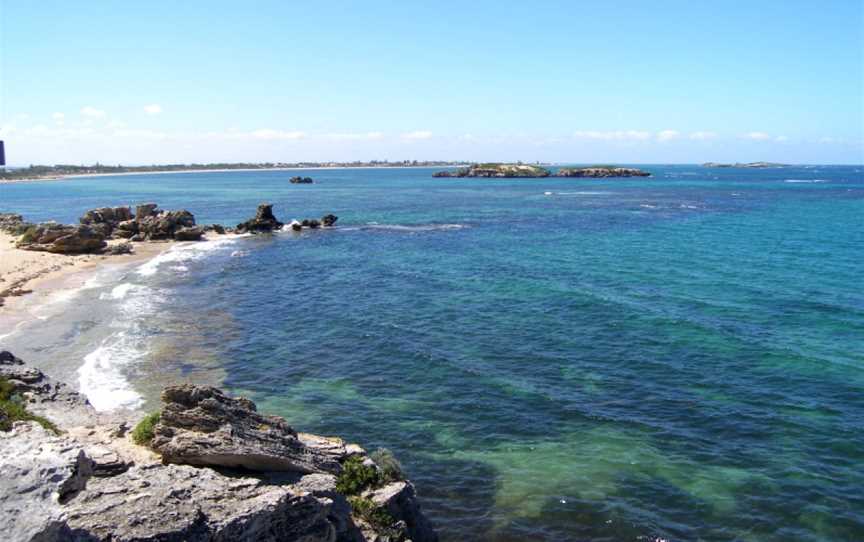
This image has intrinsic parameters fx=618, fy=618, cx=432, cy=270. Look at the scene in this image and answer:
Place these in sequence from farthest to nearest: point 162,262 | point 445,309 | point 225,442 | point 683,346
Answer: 1. point 162,262
2. point 445,309
3. point 683,346
4. point 225,442

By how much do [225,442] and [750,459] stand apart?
17391mm

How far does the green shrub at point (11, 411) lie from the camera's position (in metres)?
14.1

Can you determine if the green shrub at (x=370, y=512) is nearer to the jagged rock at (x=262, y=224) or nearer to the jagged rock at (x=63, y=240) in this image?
the jagged rock at (x=63, y=240)

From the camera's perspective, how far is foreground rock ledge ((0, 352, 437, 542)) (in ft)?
29.1

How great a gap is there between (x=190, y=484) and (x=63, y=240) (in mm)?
62069

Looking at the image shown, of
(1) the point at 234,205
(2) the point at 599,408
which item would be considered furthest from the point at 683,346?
(1) the point at 234,205

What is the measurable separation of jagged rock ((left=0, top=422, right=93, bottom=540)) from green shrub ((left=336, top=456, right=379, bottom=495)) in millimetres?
6421

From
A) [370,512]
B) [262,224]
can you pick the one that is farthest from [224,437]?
[262,224]

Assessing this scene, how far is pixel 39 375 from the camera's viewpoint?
63.7 feet

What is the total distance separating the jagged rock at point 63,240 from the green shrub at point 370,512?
60.4 meters

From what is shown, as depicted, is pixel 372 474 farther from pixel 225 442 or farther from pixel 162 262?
pixel 162 262

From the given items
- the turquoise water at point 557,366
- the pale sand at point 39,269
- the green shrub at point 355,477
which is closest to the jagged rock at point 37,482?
the green shrub at point 355,477

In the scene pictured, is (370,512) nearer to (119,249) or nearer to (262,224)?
(119,249)

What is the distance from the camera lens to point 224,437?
13.1 meters
